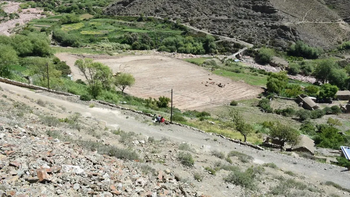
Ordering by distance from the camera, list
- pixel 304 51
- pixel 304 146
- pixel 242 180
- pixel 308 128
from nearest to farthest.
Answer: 1. pixel 242 180
2. pixel 304 146
3. pixel 308 128
4. pixel 304 51

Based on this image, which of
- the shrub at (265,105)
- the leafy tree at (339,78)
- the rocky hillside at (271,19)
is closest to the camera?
the shrub at (265,105)

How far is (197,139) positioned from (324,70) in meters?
56.4

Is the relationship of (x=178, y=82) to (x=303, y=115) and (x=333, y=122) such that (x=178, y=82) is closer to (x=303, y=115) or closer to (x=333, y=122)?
(x=303, y=115)

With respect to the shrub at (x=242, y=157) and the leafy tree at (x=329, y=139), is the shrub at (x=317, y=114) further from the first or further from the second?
the shrub at (x=242, y=157)

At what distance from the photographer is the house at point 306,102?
51281mm

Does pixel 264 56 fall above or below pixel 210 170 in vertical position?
below

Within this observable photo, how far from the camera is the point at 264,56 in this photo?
3334 inches

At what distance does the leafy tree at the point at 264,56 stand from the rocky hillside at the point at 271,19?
11206mm

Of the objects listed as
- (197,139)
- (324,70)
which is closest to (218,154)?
(197,139)

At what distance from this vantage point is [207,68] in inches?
2906

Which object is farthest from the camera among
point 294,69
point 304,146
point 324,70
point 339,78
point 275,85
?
point 294,69

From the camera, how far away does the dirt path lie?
22.2 metres

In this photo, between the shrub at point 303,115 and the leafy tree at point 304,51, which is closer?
the shrub at point 303,115

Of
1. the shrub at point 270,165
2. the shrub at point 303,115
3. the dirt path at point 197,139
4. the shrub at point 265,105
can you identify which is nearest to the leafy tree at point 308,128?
the shrub at point 303,115
